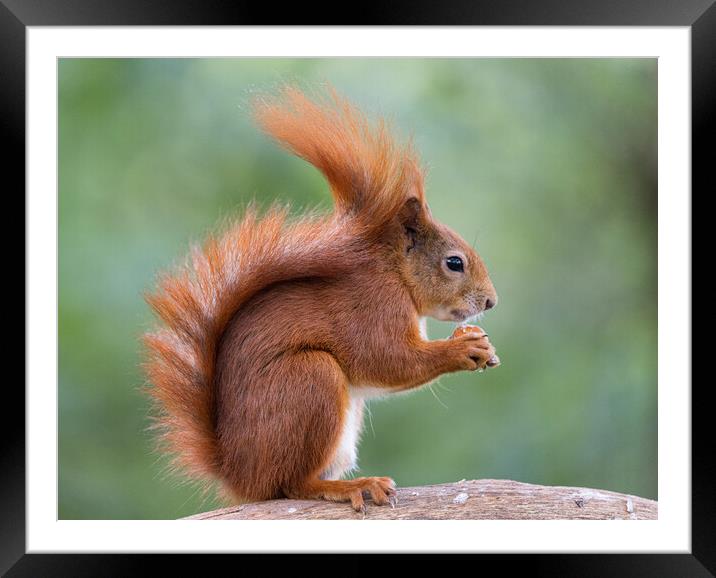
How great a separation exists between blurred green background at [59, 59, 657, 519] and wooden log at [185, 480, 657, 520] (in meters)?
0.17

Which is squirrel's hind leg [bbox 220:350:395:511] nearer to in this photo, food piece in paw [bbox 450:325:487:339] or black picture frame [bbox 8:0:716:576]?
black picture frame [bbox 8:0:716:576]

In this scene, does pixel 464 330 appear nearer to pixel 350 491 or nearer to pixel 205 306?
pixel 350 491

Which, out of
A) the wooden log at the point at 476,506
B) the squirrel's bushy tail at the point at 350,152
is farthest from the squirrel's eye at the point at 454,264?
the wooden log at the point at 476,506

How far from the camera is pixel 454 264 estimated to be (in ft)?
8.31

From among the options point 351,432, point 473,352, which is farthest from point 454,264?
point 351,432

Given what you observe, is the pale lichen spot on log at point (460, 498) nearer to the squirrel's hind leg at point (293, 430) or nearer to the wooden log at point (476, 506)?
the wooden log at point (476, 506)

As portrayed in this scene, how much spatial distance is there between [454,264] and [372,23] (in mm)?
724

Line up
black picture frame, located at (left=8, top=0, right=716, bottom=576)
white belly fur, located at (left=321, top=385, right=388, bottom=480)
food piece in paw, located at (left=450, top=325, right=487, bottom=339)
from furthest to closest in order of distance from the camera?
1. food piece in paw, located at (left=450, top=325, right=487, bottom=339)
2. white belly fur, located at (left=321, top=385, right=388, bottom=480)
3. black picture frame, located at (left=8, top=0, right=716, bottom=576)

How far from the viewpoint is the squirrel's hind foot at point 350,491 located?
2231 mm

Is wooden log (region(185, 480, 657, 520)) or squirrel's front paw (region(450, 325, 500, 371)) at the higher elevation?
squirrel's front paw (region(450, 325, 500, 371))

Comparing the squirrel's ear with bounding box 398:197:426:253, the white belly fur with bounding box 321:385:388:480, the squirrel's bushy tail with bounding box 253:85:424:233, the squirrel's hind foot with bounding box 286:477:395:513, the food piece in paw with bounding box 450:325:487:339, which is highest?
the squirrel's bushy tail with bounding box 253:85:424:233

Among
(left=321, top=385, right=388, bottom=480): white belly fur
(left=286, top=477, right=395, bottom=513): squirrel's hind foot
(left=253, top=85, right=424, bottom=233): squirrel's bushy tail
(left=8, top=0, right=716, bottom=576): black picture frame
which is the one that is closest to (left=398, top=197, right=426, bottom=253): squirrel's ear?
(left=253, top=85, right=424, bottom=233): squirrel's bushy tail

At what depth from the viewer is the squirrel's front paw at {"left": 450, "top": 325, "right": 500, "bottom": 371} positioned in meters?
2.33

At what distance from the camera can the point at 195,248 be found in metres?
2.35
